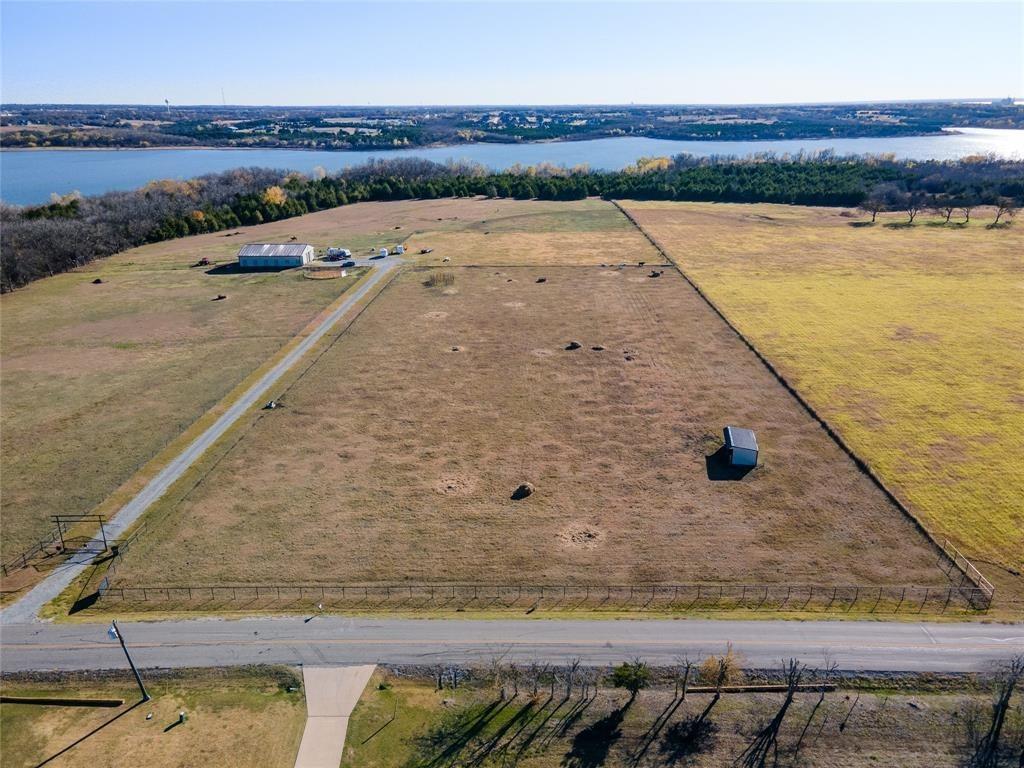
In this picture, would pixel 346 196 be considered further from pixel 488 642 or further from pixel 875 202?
pixel 488 642

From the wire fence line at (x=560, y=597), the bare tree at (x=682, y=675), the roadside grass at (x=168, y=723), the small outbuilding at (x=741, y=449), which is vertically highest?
the small outbuilding at (x=741, y=449)

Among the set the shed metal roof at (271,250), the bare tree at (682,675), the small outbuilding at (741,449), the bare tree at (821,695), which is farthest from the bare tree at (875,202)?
the bare tree at (682,675)

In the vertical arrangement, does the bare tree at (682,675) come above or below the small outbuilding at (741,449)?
below

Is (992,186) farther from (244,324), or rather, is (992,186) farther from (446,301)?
(244,324)

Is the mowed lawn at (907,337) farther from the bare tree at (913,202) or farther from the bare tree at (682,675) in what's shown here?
the bare tree at (682,675)

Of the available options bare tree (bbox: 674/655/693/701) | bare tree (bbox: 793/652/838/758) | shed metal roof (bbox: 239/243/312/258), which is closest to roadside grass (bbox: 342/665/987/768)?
bare tree (bbox: 793/652/838/758)

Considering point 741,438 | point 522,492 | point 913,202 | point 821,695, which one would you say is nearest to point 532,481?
point 522,492
